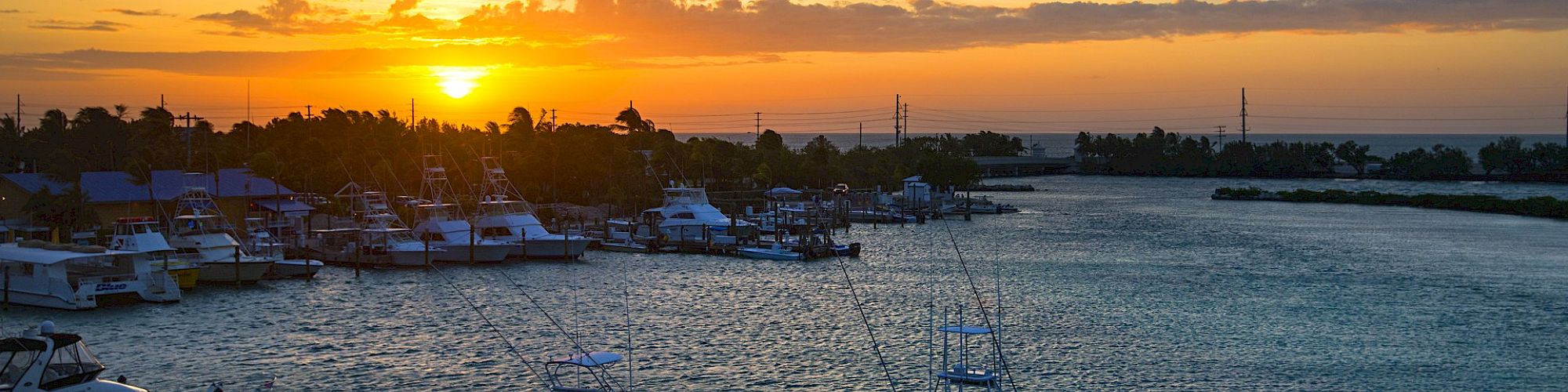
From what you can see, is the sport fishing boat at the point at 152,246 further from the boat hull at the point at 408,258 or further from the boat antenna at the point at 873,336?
the boat antenna at the point at 873,336

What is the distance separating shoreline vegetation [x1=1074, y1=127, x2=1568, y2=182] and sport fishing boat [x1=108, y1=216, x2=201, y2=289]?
14111 cm

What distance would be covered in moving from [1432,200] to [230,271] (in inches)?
3664

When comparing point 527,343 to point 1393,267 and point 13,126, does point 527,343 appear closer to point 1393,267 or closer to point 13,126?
point 1393,267

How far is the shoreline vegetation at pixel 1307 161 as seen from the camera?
5694 inches

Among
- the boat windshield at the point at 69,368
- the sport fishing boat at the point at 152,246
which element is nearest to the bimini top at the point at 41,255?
the sport fishing boat at the point at 152,246

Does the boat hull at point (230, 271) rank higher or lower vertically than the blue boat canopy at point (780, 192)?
lower

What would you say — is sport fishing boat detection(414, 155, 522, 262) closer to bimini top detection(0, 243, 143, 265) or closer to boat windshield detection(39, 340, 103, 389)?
bimini top detection(0, 243, 143, 265)

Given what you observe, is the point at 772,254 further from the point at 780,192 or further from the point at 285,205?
the point at 780,192

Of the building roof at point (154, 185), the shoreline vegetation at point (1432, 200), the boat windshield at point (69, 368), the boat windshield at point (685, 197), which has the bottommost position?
the boat windshield at point (69, 368)

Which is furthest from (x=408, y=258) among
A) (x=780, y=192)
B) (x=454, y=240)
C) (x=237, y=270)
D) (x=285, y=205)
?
(x=780, y=192)

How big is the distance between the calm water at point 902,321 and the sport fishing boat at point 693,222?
147 inches

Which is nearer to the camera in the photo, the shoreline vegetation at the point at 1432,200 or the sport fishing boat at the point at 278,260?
the sport fishing boat at the point at 278,260

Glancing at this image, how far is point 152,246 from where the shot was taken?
42.4 m

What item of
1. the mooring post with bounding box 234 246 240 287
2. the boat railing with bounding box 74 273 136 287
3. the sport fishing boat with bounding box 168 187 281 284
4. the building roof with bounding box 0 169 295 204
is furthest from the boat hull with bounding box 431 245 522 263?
the boat railing with bounding box 74 273 136 287
